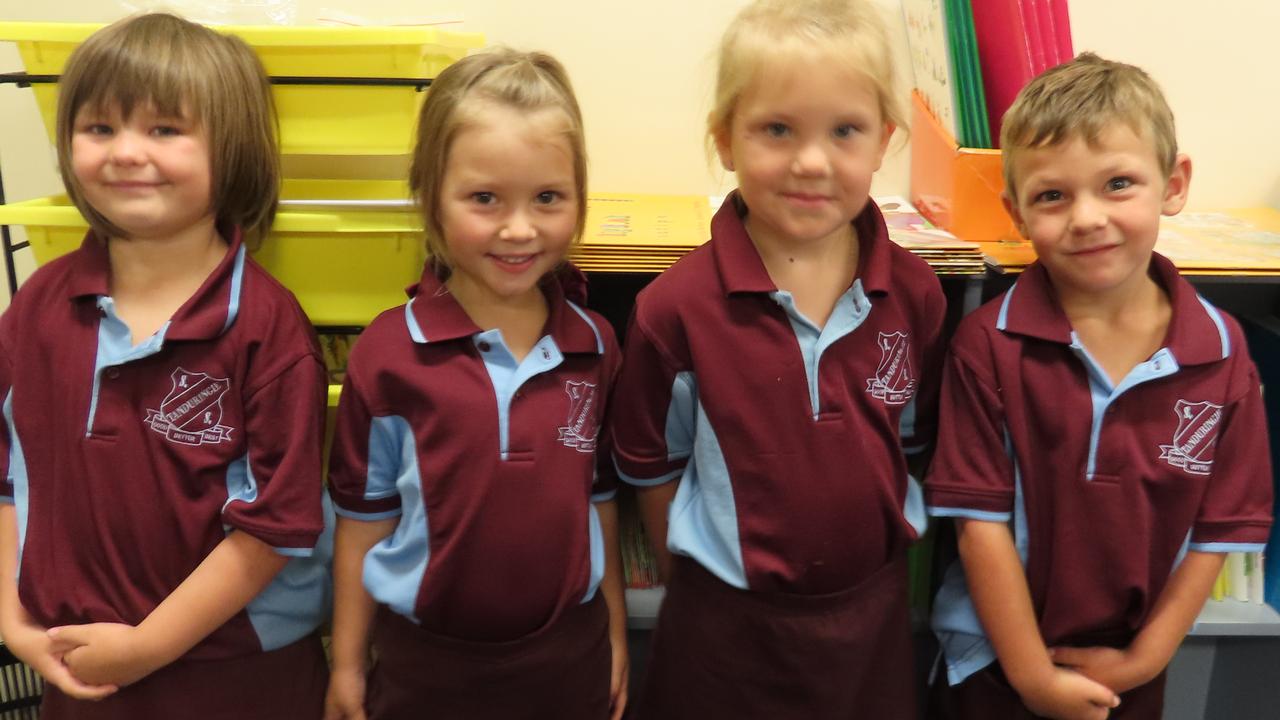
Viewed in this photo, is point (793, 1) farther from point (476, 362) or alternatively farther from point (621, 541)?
point (621, 541)

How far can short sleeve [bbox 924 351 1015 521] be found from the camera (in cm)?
113

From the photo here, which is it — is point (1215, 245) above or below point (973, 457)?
above

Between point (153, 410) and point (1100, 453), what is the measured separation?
1095 millimetres

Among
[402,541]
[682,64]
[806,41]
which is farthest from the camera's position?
[682,64]

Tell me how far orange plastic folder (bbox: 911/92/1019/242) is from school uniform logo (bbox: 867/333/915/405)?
31 cm

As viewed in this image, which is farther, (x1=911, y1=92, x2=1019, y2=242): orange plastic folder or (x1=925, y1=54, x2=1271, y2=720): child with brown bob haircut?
(x1=911, y1=92, x2=1019, y2=242): orange plastic folder

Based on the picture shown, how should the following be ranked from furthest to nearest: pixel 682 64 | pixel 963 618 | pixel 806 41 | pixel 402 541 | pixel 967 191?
1. pixel 682 64
2. pixel 967 191
3. pixel 963 618
4. pixel 402 541
5. pixel 806 41

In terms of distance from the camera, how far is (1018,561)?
1147 mm

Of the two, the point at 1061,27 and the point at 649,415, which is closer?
the point at 649,415

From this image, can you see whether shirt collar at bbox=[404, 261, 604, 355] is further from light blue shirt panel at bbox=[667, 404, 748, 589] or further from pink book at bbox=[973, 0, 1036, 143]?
pink book at bbox=[973, 0, 1036, 143]

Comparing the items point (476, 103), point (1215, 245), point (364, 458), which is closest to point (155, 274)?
point (364, 458)

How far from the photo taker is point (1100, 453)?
3.61ft

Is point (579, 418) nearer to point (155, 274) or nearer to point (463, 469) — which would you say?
point (463, 469)

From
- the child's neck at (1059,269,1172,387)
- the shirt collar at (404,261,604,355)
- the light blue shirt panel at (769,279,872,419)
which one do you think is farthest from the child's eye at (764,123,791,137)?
the child's neck at (1059,269,1172,387)
